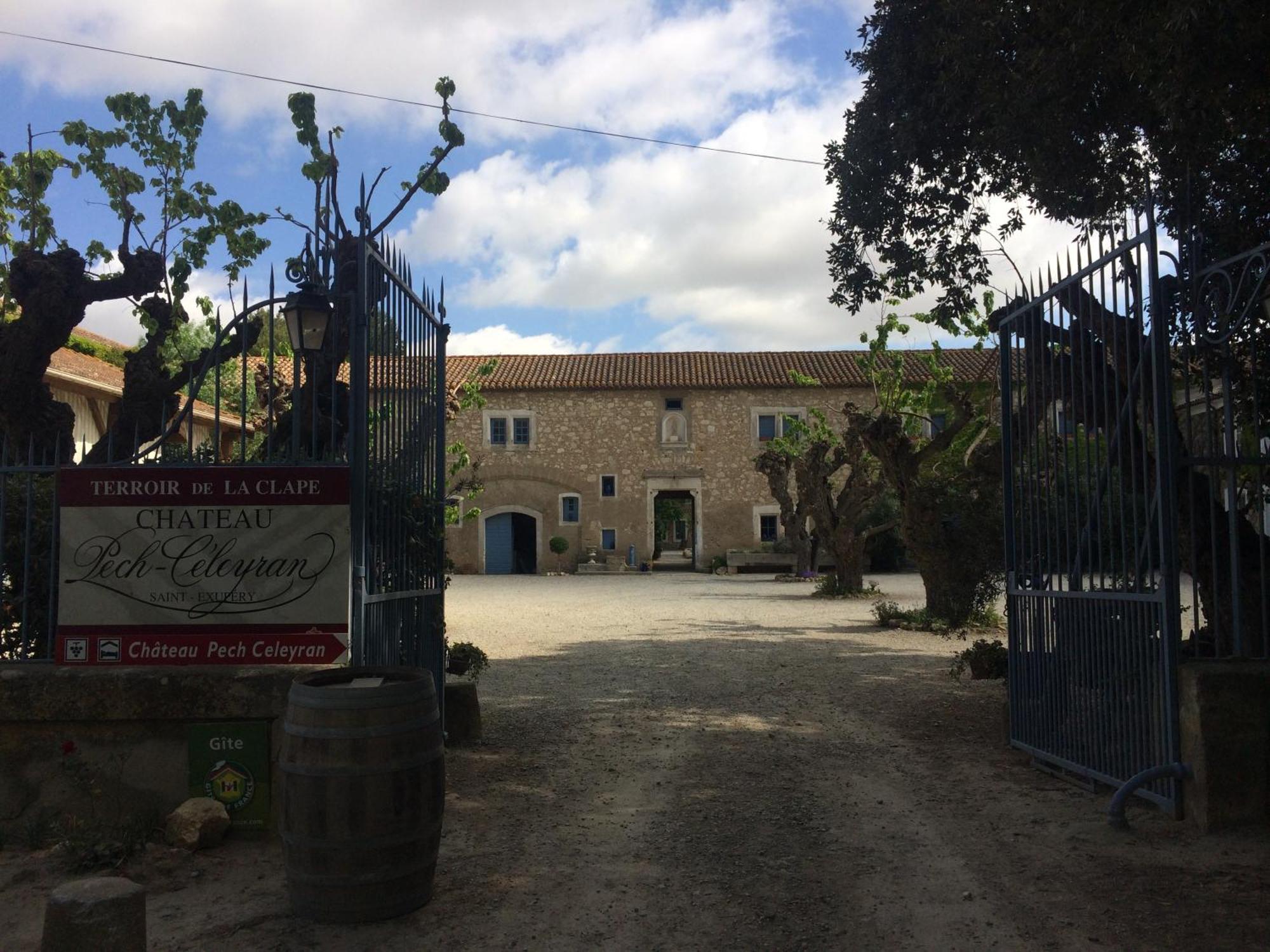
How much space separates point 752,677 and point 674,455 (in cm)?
2540

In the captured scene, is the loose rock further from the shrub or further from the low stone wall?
the shrub

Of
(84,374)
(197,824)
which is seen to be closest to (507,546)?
(84,374)

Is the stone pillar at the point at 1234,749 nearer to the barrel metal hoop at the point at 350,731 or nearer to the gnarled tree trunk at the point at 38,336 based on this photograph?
the barrel metal hoop at the point at 350,731

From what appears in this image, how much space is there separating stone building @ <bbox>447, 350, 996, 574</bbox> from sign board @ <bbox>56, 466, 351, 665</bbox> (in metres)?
29.9

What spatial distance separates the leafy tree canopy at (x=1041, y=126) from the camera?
17.8 ft

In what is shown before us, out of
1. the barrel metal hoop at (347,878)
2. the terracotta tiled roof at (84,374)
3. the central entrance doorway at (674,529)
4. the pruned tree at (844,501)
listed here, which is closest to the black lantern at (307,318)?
the barrel metal hoop at (347,878)

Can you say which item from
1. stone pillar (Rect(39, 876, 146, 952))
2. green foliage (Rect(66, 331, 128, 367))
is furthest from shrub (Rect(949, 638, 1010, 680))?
green foliage (Rect(66, 331, 128, 367))

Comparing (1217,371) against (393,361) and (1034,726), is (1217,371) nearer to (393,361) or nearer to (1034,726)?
(1034,726)

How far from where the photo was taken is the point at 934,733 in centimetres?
715

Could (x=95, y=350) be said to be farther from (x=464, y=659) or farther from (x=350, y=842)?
(x=350, y=842)

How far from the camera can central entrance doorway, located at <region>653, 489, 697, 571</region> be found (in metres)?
44.0

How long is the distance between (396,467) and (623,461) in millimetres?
29307

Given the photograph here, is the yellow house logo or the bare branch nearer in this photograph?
the yellow house logo

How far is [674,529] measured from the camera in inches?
2420
